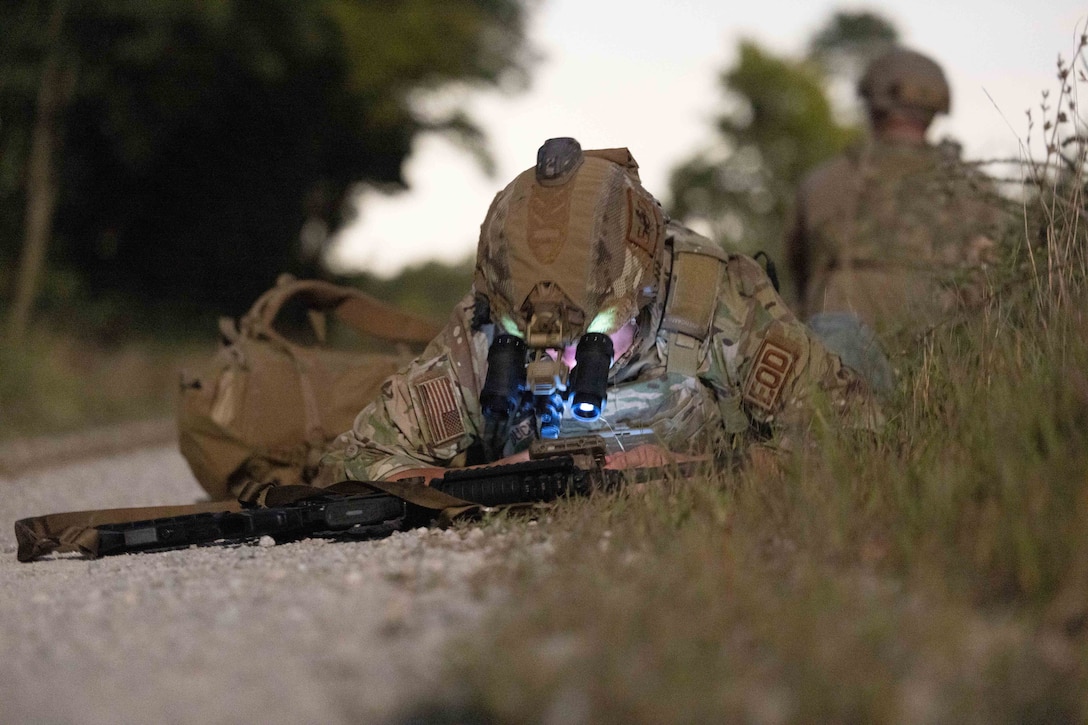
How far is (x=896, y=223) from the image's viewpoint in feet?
24.0

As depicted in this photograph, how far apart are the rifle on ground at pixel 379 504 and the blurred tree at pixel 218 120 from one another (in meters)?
12.3

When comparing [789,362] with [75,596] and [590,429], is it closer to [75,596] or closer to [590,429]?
[590,429]

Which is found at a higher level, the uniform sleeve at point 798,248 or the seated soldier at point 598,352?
the uniform sleeve at point 798,248

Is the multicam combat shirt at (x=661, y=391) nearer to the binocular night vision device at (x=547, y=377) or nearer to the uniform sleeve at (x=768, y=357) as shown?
the uniform sleeve at (x=768, y=357)

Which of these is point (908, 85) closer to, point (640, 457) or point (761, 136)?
point (640, 457)

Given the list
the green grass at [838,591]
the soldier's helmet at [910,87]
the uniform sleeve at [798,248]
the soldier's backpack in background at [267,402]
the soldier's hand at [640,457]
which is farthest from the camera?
the uniform sleeve at [798,248]

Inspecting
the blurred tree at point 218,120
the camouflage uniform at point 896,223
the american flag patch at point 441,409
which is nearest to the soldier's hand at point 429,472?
the american flag patch at point 441,409

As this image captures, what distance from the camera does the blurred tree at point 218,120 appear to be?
1600 centimetres

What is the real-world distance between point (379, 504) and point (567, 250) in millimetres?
952

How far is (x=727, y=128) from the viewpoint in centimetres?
3800

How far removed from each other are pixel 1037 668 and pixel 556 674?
80cm

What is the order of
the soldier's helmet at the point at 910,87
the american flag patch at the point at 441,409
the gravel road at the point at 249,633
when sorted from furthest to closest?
1. the soldier's helmet at the point at 910,87
2. the american flag patch at the point at 441,409
3. the gravel road at the point at 249,633

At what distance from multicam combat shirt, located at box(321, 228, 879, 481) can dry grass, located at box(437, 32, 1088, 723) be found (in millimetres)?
490

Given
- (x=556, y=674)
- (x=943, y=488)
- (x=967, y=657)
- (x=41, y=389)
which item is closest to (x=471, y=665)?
(x=556, y=674)
